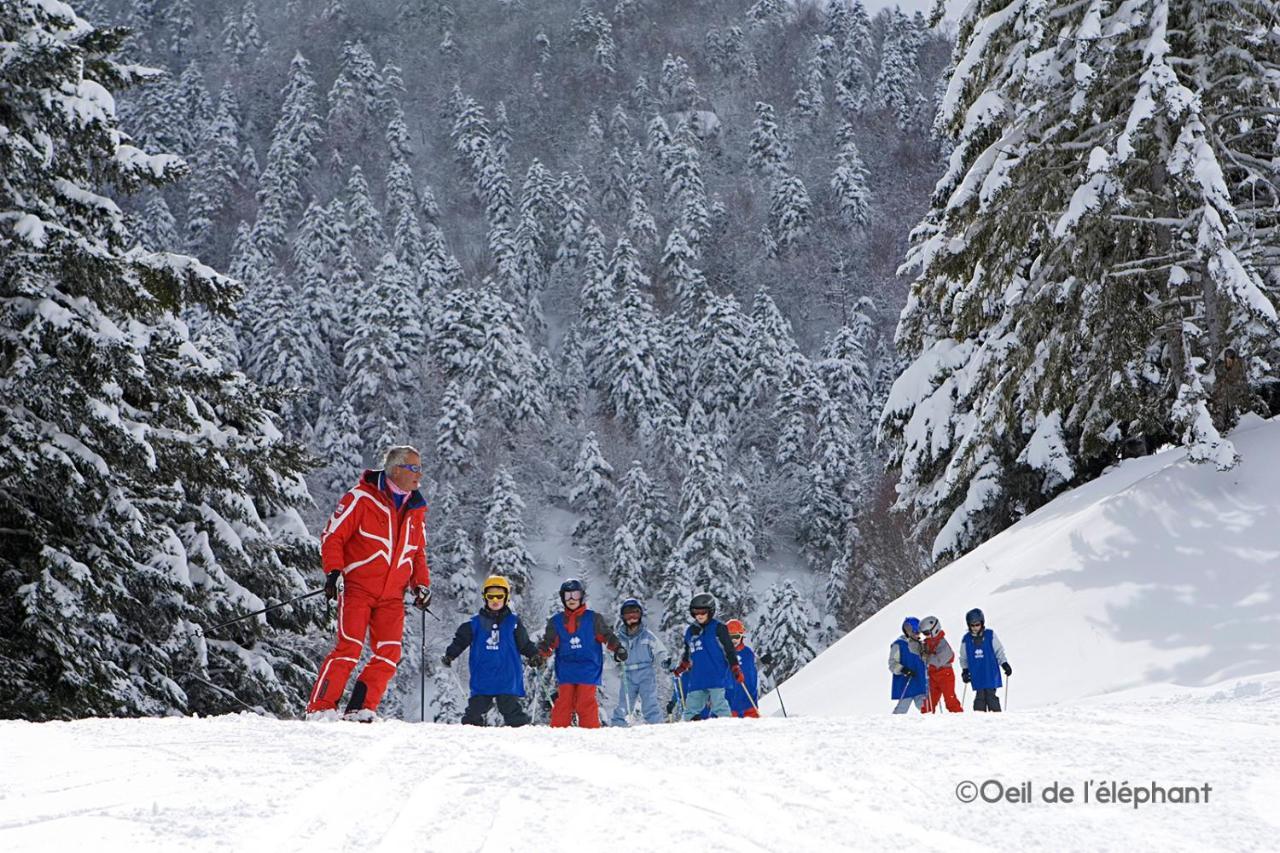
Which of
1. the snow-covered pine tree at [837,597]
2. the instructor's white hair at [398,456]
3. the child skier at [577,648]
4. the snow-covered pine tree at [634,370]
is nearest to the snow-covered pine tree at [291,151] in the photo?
the snow-covered pine tree at [634,370]

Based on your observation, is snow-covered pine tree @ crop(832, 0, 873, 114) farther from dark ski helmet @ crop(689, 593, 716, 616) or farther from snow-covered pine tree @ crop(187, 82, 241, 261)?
dark ski helmet @ crop(689, 593, 716, 616)

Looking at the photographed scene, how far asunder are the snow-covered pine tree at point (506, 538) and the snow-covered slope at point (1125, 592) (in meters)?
41.5

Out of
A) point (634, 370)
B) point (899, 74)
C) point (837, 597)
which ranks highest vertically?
point (899, 74)

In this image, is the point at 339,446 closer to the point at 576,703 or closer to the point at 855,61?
the point at 576,703

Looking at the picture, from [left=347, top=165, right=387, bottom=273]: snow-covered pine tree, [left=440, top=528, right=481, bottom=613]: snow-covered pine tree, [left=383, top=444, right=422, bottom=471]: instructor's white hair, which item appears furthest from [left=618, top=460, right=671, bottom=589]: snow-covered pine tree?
[left=383, top=444, right=422, bottom=471]: instructor's white hair

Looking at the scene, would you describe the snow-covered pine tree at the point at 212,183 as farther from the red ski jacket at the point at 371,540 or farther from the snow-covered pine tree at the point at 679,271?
the red ski jacket at the point at 371,540

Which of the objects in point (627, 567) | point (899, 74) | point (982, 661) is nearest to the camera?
point (982, 661)

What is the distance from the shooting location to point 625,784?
4.49 m

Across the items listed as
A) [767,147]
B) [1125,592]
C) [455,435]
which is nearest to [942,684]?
[1125,592]

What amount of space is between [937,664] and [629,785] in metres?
8.08

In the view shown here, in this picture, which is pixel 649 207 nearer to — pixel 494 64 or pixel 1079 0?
pixel 494 64

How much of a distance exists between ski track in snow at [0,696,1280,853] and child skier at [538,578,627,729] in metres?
2.44

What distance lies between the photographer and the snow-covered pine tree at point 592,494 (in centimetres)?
6306

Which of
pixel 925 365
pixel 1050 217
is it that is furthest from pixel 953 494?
pixel 1050 217
